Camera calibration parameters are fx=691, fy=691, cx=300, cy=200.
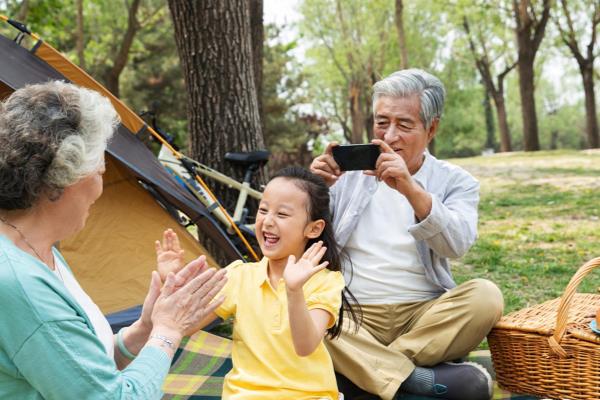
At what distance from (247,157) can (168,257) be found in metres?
2.62

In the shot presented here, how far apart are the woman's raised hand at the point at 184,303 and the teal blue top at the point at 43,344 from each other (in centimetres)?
22

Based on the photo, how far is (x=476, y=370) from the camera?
2.99 metres

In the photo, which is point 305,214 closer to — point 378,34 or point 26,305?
point 26,305

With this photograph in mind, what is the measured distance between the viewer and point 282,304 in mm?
2410

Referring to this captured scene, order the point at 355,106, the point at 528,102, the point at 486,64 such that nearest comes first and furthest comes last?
1. the point at 528,102
2. the point at 486,64
3. the point at 355,106

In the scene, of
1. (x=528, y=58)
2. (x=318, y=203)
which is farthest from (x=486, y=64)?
(x=318, y=203)

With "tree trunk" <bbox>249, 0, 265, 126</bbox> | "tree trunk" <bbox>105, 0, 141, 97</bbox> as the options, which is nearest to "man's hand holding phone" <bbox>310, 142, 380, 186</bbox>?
"tree trunk" <bbox>249, 0, 265, 126</bbox>

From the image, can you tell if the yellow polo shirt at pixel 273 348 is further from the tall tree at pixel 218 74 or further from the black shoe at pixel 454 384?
the tall tree at pixel 218 74

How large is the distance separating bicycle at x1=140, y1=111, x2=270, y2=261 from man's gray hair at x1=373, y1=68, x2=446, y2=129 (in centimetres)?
167

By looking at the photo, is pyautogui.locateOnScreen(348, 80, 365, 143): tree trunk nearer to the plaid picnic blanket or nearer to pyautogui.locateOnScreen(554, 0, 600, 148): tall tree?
pyautogui.locateOnScreen(554, 0, 600, 148): tall tree

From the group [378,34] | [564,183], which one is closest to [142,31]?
[378,34]

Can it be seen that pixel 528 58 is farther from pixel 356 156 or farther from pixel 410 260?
pixel 356 156

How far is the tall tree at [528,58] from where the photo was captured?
59.3 feet

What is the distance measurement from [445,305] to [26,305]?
1.98m
